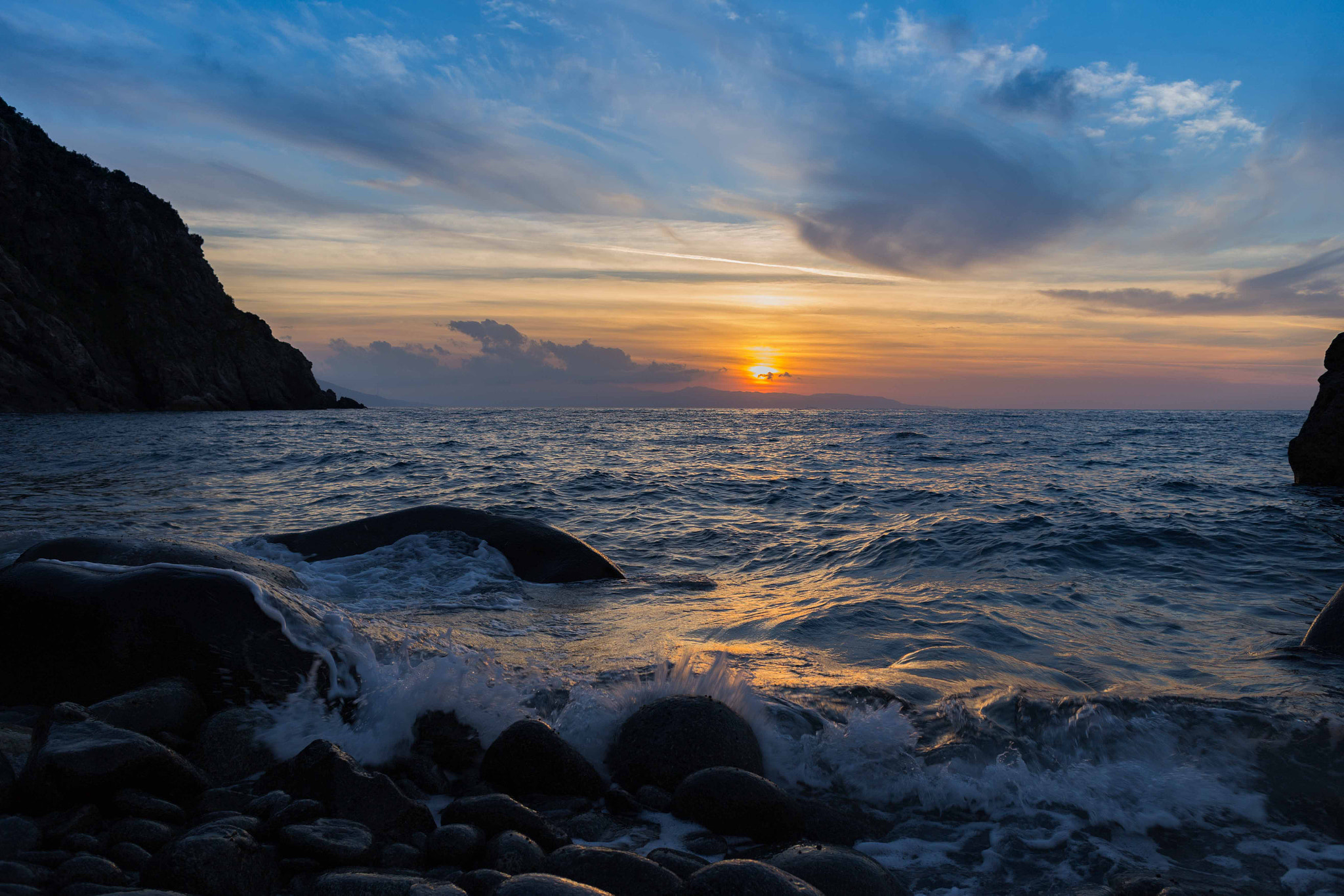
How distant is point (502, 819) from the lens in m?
3.29

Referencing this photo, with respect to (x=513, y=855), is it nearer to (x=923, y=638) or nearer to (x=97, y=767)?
(x=97, y=767)

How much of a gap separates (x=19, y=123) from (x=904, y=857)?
293ft

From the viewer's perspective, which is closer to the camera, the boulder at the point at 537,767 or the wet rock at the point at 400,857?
the wet rock at the point at 400,857

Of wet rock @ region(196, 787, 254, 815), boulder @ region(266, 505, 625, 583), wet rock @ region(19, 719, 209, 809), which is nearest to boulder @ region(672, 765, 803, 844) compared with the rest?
wet rock @ region(196, 787, 254, 815)

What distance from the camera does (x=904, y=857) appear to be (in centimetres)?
347

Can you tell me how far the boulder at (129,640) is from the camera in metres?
4.39

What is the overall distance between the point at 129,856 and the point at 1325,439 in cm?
2355

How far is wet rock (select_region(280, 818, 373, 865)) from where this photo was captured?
2.92 metres

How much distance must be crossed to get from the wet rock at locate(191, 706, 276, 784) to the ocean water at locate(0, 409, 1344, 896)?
0.53 ft

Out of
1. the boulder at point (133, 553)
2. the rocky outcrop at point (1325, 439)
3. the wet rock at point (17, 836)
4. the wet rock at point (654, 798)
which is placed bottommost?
the wet rock at point (654, 798)

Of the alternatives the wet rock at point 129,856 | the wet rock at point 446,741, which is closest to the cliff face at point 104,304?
the wet rock at point 446,741

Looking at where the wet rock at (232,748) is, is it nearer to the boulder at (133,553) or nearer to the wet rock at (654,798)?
the boulder at (133,553)

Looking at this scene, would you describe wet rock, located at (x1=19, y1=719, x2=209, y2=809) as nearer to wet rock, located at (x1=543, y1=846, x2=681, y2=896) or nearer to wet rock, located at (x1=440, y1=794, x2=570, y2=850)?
wet rock, located at (x1=440, y1=794, x2=570, y2=850)

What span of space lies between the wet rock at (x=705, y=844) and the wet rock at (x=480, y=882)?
1038mm
